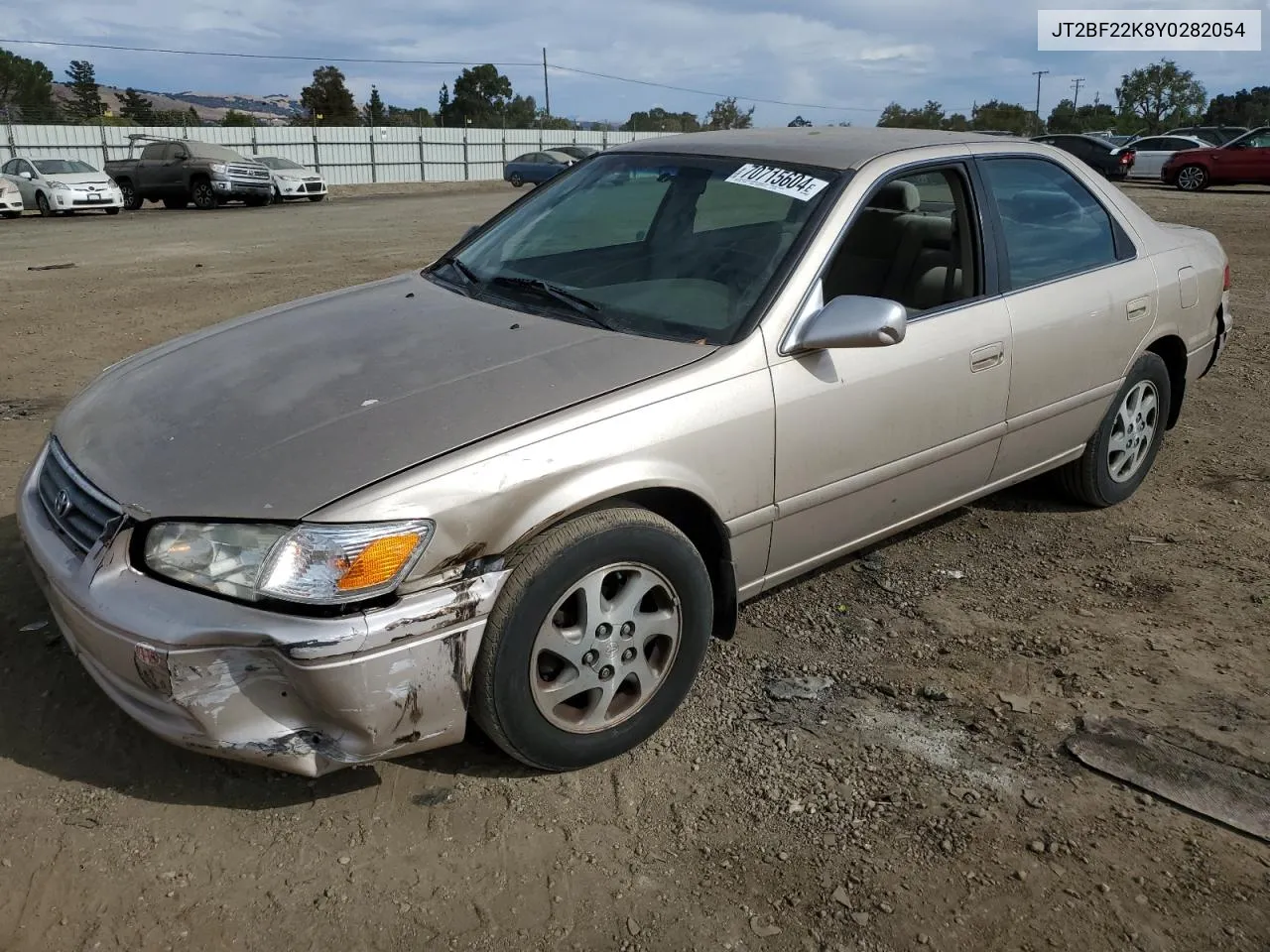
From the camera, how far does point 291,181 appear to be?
85.1 feet

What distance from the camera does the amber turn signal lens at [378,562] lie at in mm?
2225

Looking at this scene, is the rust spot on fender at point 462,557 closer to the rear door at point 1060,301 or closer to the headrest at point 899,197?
the headrest at point 899,197

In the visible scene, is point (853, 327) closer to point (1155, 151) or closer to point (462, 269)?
point (462, 269)

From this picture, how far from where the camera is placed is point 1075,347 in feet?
12.6

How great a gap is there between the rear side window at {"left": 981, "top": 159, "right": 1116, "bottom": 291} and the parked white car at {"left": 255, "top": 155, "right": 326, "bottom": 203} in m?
24.3

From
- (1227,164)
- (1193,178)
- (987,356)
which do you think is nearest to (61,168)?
(987,356)

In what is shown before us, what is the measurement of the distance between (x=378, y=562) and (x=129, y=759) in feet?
3.59

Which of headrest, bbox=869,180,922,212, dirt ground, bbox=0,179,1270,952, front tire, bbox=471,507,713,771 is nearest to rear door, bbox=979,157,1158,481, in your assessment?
headrest, bbox=869,180,922,212

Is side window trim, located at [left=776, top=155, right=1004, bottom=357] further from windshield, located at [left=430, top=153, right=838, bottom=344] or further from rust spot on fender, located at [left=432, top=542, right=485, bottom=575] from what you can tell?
rust spot on fender, located at [left=432, top=542, right=485, bottom=575]

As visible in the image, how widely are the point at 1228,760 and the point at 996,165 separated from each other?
2.19 meters

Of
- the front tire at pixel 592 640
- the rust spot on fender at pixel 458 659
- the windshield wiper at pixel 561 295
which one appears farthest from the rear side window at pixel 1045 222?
the rust spot on fender at pixel 458 659

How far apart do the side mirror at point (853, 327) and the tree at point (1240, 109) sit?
2961 inches

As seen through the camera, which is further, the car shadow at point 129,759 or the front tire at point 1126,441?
the front tire at point 1126,441

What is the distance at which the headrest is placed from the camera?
11.7ft
